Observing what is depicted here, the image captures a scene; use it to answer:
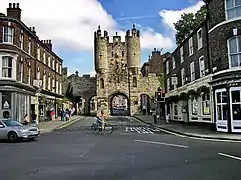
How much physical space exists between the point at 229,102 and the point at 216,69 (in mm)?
3188

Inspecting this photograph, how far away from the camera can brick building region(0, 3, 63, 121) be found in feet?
105

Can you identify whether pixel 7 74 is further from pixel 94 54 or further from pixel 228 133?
pixel 94 54

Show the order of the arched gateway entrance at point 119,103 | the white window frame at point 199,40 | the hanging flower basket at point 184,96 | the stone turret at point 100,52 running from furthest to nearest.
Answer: the arched gateway entrance at point 119,103 < the stone turret at point 100,52 < the hanging flower basket at point 184,96 < the white window frame at point 199,40

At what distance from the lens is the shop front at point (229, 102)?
73.9 feet

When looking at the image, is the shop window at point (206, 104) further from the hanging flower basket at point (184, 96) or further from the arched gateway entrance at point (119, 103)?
the arched gateway entrance at point (119, 103)

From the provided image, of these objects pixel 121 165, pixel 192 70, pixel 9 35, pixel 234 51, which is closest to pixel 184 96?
pixel 192 70

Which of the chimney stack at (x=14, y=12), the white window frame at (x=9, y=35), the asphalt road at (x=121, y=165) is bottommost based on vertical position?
the asphalt road at (x=121, y=165)

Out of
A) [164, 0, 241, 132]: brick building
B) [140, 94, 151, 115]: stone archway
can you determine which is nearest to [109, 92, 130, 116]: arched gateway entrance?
[140, 94, 151, 115]: stone archway

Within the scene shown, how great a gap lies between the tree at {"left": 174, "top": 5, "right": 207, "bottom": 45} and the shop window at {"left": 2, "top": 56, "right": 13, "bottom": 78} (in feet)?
82.9

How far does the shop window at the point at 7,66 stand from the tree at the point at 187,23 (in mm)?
25279

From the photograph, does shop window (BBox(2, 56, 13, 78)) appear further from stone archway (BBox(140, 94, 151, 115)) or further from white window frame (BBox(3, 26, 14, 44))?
stone archway (BBox(140, 94, 151, 115))

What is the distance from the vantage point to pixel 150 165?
10.6 meters

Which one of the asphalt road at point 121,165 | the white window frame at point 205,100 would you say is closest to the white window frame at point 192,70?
the white window frame at point 205,100

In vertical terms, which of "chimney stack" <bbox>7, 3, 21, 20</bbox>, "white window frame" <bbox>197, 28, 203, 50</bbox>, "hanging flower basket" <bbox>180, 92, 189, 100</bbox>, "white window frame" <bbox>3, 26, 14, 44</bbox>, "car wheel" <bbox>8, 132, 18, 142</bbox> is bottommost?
"car wheel" <bbox>8, 132, 18, 142</bbox>
